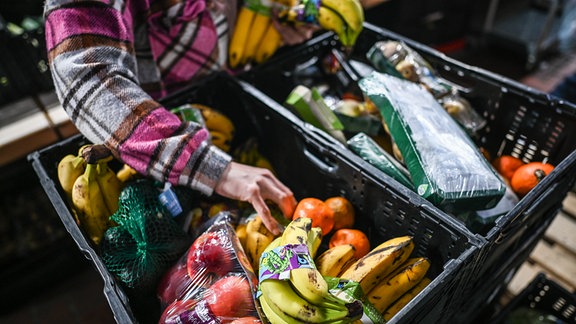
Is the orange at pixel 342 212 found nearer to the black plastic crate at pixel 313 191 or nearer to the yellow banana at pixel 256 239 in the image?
the black plastic crate at pixel 313 191

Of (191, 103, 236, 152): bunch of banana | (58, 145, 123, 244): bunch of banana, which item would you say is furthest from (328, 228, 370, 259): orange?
(58, 145, 123, 244): bunch of banana

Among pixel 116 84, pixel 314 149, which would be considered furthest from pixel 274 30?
pixel 116 84

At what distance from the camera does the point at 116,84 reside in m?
1.10

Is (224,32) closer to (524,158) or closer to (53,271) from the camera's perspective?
(524,158)

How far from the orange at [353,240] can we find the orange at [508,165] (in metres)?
0.60

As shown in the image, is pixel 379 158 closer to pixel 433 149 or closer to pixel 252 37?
pixel 433 149

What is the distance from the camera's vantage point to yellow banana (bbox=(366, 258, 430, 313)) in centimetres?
100

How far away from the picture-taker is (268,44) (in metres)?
1.70

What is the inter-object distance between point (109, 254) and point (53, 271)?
1543 millimetres

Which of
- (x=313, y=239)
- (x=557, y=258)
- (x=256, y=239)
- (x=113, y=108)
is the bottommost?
(x=557, y=258)

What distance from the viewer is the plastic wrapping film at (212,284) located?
0.91m

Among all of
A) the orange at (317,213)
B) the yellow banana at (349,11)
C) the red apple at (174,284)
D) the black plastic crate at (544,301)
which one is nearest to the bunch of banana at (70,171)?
the red apple at (174,284)

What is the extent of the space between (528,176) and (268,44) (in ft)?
3.51

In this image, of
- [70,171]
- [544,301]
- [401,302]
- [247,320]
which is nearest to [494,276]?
[401,302]
